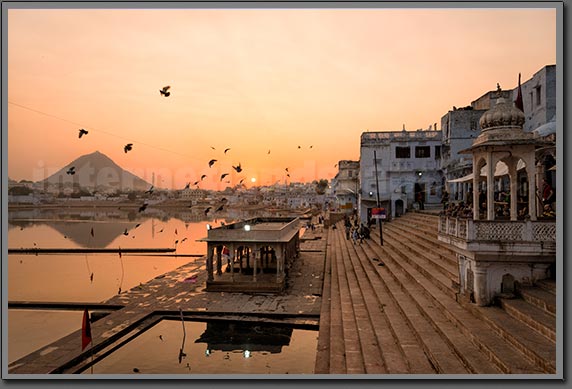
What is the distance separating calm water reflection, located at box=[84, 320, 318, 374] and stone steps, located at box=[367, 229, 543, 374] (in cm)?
326

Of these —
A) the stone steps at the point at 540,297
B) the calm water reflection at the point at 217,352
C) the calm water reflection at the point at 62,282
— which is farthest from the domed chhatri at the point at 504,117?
the calm water reflection at the point at 62,282

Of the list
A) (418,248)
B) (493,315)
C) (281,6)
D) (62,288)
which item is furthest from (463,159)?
(62,288)

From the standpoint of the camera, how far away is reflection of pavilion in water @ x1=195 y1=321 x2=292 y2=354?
1123cm

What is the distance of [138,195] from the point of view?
142125 mm

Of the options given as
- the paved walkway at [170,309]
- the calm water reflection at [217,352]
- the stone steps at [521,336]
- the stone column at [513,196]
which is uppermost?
the stone column at [513,196]

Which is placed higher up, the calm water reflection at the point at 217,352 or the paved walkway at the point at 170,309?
the paved walkway at the point at 170,309

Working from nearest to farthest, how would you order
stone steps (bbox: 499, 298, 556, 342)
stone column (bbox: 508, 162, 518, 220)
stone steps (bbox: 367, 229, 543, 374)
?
stone steps (bbox: 367, 229, 543, 374) → stone steps (bbox: 499, 298, 556, 342) → stone column (bbox: 508, 162, 518, 220)

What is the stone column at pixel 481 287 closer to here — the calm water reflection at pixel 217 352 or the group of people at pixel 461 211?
the group of people at pixel 461 211

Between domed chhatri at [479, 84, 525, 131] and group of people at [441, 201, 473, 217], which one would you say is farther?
group of people at [441, 201, 473, 217]

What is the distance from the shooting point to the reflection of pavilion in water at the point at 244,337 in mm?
11234

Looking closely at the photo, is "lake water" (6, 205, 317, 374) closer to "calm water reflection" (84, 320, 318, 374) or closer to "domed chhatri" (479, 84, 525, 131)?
"calm water reflection" (84, 320, 318, 374)

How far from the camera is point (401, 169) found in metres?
35.5

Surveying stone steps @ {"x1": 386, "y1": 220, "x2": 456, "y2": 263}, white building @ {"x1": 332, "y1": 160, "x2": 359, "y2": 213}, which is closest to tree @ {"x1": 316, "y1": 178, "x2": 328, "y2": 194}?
white building @ {"x1": 332, "y1": 160, "x2": 359, "y2": 213}

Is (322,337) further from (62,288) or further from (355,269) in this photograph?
(62,288)
